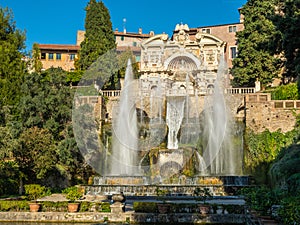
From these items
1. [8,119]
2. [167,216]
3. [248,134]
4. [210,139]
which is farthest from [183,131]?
[167,216]

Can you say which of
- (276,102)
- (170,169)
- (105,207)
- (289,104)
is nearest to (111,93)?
(170,169)

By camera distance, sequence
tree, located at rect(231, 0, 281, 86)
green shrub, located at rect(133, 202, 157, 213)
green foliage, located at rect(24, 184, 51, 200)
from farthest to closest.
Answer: tree, located at rect(231, 0, 281, 86) < green foliage, located at rect(24, 184, 51, 200) < green shrub, located at rect(133, 202, 157, 213)

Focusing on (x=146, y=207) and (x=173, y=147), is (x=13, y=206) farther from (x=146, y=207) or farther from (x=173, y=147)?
(x=173, y=147)

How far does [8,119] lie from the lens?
90.0ft

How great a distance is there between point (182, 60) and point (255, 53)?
9735 mm

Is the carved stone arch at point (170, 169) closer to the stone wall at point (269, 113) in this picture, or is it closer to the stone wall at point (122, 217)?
the stone wall at point (269, 113)

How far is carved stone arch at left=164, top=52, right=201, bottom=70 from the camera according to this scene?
4566 cm

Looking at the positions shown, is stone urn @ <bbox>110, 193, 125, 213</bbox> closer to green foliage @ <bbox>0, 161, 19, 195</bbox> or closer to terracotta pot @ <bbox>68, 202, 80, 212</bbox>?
terracotta pot @ <bbox>68, 202, 80, 212</bbox>

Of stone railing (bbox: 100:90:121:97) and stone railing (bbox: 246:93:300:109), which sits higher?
stone railing (bbox: 100:90:121:97)

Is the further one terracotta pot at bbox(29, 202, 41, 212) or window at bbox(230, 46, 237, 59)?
window at bbox(230, 46, 237, 59)

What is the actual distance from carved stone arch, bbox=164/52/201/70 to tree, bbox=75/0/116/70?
628 cm

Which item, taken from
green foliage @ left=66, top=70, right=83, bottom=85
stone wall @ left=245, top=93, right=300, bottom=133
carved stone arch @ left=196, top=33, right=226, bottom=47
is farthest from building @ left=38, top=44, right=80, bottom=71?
stone wall @ left=245, top=93, right=300, bottom=133

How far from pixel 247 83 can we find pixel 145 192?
71.4 ft

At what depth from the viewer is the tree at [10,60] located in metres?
34.6
